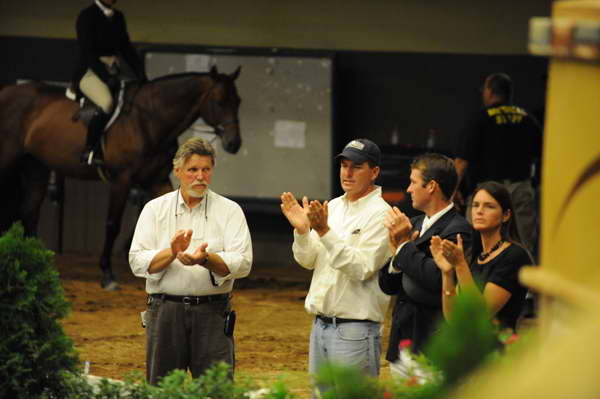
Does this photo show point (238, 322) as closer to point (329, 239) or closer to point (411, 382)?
point (329, 239)

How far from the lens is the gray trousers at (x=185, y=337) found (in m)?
4.92

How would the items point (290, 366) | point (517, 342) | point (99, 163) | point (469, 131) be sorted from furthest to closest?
1. point (99, 163)
2. point (469, 131)
3. point (290, 366)
4. point (517, 342)

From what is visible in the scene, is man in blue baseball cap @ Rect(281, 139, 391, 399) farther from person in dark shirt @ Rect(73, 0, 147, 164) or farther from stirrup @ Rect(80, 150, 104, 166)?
stirrup @ Rect(80, 150, 104, 166)

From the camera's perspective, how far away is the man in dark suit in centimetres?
441

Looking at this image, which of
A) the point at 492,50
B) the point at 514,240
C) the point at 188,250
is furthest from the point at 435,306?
the point at 492,50

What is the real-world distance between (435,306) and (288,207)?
2.66ft

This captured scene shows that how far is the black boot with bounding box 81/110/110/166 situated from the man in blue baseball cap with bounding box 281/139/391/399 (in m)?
5.85

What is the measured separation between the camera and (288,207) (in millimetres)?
4801

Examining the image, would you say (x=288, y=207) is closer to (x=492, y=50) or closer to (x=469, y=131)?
(x=469, y=131)

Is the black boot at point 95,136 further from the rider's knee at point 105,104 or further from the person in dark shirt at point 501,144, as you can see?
the person in dark shirt at point 501,144

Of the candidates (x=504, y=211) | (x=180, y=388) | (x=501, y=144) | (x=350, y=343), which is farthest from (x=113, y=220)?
(x=180, y=388)

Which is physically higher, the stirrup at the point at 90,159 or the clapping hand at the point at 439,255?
the stirrup at the point at 90,159

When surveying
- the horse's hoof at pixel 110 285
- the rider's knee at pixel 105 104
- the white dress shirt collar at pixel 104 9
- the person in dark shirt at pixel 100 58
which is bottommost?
the horse's hoof at pixel 110 285

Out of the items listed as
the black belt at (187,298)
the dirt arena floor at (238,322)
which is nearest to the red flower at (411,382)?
the black belt at (187,298)
